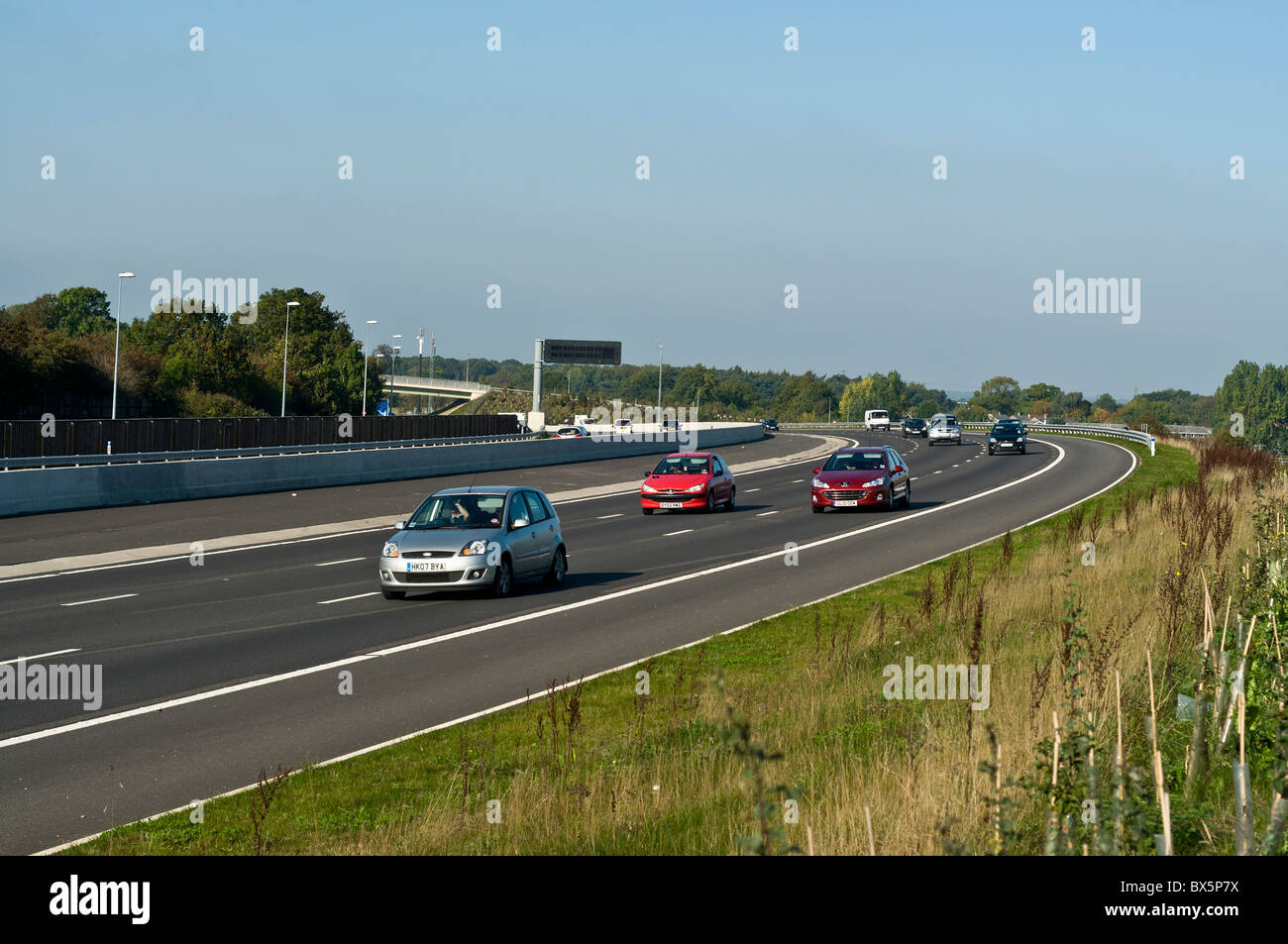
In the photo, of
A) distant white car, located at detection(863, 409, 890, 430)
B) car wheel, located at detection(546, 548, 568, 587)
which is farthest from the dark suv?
distant white car, located at detection(863, 409, 890, 430)

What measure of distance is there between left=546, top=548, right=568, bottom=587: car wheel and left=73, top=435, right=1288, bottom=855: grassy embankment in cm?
589

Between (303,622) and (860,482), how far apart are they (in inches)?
827

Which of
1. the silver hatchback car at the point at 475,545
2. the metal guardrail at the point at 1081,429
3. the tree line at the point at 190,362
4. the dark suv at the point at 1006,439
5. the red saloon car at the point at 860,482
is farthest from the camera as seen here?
the metal guardrail at the point at 1081,429

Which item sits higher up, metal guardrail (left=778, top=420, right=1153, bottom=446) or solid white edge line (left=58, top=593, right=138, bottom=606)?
metal guardrail (left=778, top=420, right=1153, bottom=446)

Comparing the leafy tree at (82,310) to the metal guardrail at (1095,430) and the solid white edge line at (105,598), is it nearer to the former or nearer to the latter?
the metal guardrail at (1095,430)

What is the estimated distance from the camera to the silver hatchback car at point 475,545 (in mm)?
18672

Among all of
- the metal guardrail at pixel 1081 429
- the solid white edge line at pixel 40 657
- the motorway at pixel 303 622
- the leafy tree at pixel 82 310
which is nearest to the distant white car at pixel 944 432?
the metal guardrail at pixel 1081 429

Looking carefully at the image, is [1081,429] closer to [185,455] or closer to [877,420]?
[877,420]

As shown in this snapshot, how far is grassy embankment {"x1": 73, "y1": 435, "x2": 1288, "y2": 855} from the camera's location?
6.26 meters

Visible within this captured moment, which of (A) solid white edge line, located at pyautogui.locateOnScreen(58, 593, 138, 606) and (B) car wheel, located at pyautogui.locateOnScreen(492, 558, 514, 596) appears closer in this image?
(A) solid white edge line, located at pyautogui.locateOnScreen(58, 593, 138, 606)

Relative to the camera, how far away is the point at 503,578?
19.4 metres
